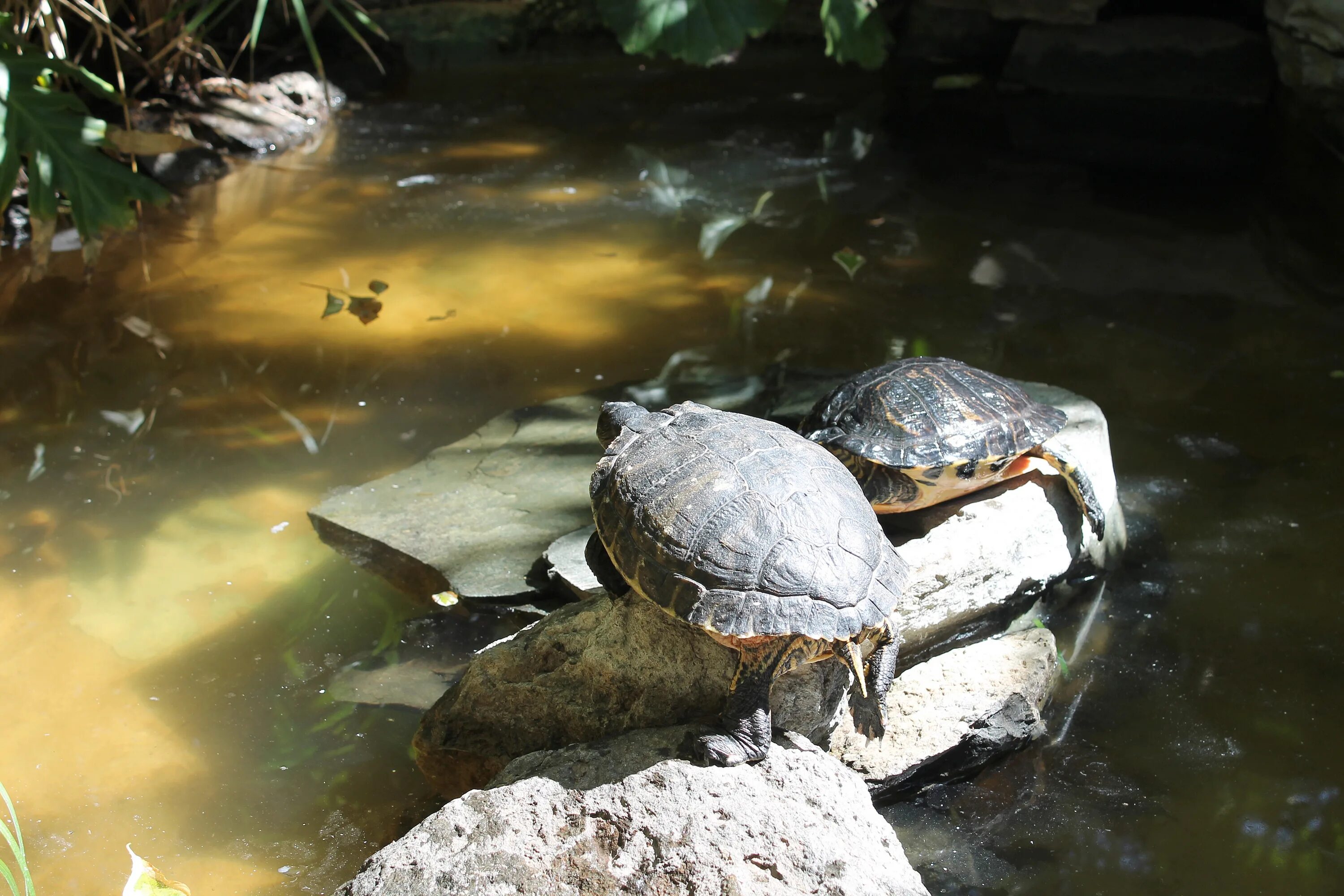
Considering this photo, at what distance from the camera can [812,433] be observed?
3248 mm

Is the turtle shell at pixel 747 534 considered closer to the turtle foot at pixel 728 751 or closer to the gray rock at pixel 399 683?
the turtle foot at pixel 728 751

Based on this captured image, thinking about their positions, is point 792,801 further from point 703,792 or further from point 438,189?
point 438,189

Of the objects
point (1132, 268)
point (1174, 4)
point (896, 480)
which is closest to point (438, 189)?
point (1132, 268)

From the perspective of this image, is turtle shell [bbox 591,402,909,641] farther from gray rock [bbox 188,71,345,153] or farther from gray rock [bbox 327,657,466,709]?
gray rock [bbox 188,71,345,153]

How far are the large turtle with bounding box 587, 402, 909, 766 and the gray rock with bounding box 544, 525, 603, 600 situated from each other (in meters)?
0.57

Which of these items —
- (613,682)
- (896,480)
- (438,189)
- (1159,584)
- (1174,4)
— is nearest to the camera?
(613,682)

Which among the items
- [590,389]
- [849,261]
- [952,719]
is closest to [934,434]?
[952,719]

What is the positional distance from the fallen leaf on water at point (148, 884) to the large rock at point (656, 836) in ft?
1.33

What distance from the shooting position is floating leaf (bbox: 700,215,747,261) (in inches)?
233

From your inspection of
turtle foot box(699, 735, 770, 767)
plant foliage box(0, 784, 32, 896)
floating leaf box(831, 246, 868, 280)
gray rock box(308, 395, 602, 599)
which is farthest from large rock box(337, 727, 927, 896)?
floating leaf box(831, 246, 868, 280)

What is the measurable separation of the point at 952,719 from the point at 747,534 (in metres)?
0.92

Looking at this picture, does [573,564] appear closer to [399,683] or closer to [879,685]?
[399,683]

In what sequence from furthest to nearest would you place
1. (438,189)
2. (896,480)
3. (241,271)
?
(438,189), (241,271), (896,480)

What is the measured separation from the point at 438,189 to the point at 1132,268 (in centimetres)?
417
